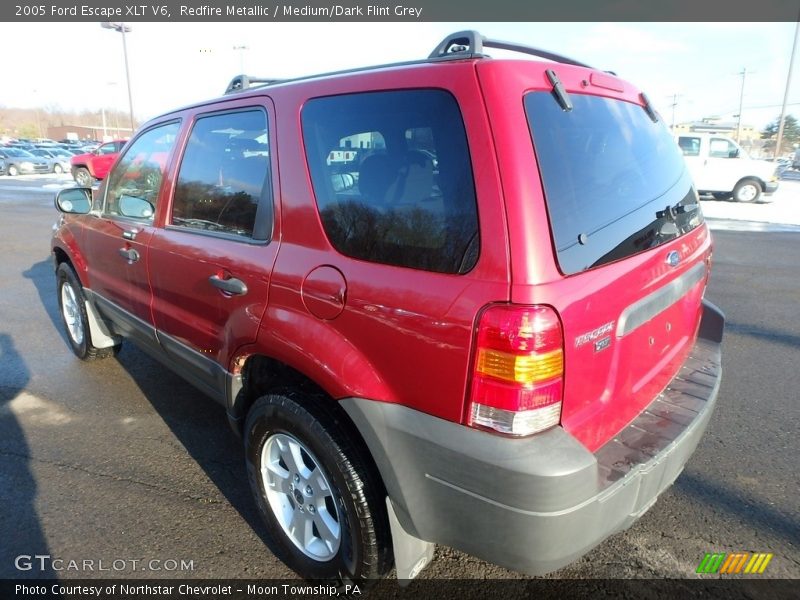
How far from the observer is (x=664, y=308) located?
2078mm

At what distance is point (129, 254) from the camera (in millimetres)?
3229

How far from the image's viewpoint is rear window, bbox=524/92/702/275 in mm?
1659

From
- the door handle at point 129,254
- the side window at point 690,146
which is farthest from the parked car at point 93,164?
the door handle at point 129,254

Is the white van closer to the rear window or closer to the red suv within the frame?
the rear window

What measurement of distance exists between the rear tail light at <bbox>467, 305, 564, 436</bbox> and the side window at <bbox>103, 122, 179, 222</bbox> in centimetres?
231

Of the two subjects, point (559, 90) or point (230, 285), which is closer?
point (559, 90)

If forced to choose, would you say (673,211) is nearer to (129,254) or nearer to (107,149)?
(129,254)

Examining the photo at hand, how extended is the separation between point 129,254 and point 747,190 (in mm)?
19175

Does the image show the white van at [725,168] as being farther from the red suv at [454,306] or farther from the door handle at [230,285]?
the door handle at [230,285]

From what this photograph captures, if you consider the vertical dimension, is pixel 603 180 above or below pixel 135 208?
above

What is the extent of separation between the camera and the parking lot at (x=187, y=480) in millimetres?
2344

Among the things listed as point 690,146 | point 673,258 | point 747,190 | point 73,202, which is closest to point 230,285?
point 673,258

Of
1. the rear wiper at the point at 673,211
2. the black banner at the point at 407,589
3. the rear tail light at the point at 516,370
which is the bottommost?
the black banner at the point at 407,589

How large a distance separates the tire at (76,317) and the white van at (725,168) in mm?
16588
